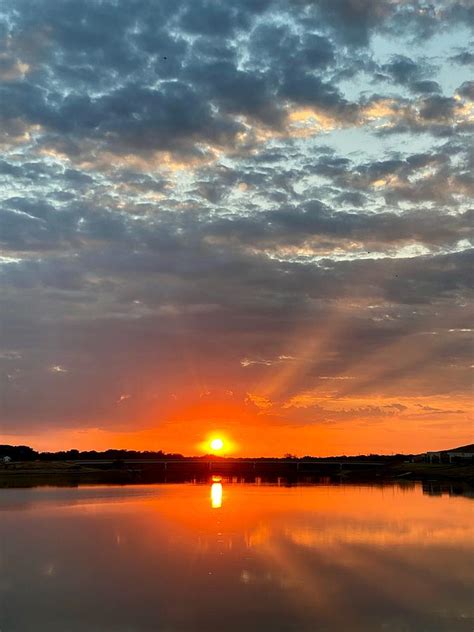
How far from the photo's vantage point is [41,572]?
124 feet

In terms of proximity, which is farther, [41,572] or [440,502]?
[440,502]

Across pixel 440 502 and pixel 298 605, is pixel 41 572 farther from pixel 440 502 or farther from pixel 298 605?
pixel 440 502

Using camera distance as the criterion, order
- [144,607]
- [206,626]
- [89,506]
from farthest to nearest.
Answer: [89,506], [144,607], [206,626]

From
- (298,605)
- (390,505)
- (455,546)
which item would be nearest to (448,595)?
(298,605)

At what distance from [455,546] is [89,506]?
4714 centimetres

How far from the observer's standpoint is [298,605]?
97.8 ft

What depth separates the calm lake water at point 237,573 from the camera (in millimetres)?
27828

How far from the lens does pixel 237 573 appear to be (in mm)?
35875

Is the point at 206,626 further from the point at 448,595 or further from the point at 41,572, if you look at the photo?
the point at 41,572

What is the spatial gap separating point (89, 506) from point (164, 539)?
32976mm

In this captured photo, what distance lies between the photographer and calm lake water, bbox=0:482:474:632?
27.8 metres

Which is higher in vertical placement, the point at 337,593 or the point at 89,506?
the point at 89,506

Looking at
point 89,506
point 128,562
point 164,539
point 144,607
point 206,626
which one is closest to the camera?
point 206,626

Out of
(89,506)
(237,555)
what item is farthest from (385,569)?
(89,506)
